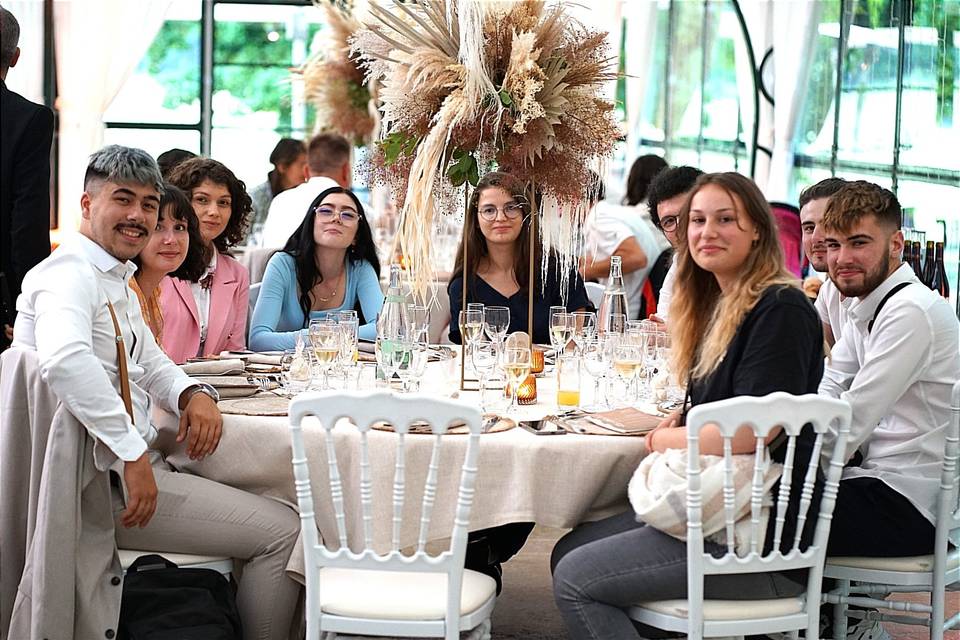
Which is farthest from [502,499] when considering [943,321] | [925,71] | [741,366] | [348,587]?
[925,71]

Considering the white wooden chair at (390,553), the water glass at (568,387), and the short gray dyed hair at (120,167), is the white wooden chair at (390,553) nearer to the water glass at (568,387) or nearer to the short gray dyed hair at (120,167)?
the water glass at (568,387)

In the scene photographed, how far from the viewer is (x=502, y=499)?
113 inches

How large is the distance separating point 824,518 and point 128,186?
1.84 meters

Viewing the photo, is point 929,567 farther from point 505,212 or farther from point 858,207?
point 505,212

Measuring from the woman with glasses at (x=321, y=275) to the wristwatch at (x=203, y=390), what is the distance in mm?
1075

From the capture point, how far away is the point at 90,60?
8961 mm

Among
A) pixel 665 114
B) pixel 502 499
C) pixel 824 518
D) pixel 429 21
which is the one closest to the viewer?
pixel 824 518

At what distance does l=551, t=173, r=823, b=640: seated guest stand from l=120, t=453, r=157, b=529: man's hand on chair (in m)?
1.00

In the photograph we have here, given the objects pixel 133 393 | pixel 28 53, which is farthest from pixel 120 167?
pixel 28 53


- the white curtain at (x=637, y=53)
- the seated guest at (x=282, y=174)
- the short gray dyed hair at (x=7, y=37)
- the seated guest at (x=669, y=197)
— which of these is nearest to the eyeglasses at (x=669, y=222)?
the seated guest at (x=669, y=197)

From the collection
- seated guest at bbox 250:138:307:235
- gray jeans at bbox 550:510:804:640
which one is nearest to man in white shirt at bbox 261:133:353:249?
seated guest at bbox 250:138:307:235

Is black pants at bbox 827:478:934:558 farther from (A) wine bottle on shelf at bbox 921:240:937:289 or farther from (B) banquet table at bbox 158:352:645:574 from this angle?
(A) wine bottle on shelf at bbox 921:240:937:289

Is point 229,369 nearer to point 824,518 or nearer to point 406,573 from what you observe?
point 406,573

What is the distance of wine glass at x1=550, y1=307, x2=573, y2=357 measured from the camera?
3570mm
